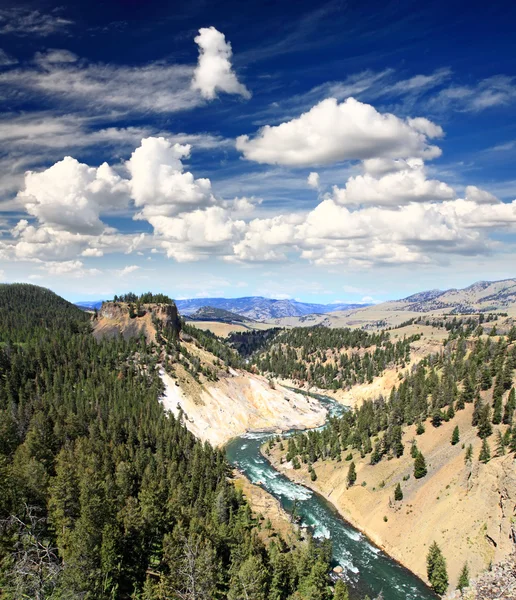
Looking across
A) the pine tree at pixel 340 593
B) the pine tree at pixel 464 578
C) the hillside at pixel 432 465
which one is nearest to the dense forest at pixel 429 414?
the hillside at pixel 432 465

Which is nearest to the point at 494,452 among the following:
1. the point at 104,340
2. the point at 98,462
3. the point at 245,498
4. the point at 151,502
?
the point at 245,498

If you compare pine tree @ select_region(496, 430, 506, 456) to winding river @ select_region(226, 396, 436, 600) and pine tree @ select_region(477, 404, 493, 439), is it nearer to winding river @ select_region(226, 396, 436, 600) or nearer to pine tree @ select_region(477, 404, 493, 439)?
pine tree @ select_region(477, 404, 493, 439)

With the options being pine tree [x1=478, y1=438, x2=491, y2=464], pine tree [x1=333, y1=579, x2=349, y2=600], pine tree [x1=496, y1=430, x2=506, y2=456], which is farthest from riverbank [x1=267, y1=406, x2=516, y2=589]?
pine tree [x1=333, y1=579, x2=349, y2=600]

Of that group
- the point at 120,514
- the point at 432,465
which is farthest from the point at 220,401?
the point at 120,514

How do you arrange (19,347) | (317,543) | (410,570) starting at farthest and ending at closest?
(19,347)
(317,543)
(410,570)

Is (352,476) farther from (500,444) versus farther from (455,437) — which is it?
(500,444)

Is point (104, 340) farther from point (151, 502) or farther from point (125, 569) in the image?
point (125, 569)
